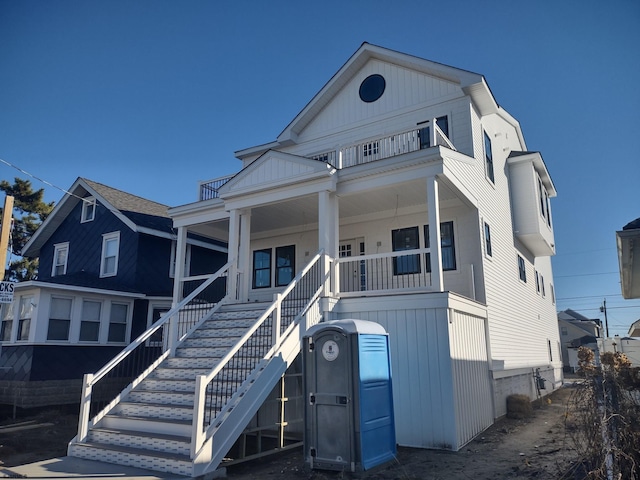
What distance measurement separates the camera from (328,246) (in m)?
9.74

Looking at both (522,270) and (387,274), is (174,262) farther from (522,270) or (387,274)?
(522,270)

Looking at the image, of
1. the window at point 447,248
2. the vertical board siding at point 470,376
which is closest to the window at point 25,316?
the window at point 447,248

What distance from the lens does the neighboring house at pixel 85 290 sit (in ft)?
43.5

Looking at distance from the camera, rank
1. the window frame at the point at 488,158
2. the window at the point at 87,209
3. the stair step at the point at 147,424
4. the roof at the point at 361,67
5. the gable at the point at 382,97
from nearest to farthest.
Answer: the stair step at the point at 147,424 → the roof at the point at 361,67 → the gable at the point at 382,97 → the window frame at the point at 488,158 → the window at the point at 87,209

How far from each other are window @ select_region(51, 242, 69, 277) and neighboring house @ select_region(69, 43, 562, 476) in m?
7.95

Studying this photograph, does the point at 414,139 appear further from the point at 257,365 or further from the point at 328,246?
the point at 257,365

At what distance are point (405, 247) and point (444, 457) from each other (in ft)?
18.5

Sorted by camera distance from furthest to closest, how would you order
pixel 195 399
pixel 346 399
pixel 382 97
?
1. pixel 382 97
2. pixel 346 399
3. pixel 195 399

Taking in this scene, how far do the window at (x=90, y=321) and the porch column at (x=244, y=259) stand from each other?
6.67 meters

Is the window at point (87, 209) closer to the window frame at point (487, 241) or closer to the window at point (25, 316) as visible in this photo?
the window at point (25, 316)

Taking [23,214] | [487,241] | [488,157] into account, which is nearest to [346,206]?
[487,241]

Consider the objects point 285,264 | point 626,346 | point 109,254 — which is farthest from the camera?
point 109,254

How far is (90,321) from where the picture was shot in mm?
14703

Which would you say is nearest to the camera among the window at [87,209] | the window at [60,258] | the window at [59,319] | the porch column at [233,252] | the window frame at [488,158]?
the porch column at [233,252]
